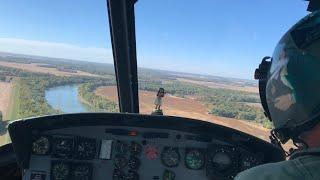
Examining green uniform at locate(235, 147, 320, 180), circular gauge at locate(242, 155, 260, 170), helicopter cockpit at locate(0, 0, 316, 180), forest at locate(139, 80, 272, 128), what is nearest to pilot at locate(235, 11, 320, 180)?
green uniform at locate(235, 147, 320, 180)

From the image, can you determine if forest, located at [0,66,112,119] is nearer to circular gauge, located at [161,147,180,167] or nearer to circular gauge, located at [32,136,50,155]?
circular gauge, located at [32,136,50,155]

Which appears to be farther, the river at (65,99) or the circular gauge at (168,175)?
the circular gauge at (168,175)

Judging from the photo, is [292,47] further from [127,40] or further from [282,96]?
[127,40]

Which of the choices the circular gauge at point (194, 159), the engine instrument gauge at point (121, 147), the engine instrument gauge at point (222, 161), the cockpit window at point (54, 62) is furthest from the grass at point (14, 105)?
the engine instrument gauge at point (222, 161)

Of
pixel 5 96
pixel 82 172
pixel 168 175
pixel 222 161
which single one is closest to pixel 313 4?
pixel 222 161

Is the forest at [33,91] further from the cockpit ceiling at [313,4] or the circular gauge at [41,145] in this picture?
the cockpit ceiling at [313,4]

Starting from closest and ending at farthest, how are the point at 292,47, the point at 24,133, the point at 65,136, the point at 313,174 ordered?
the point at 313,174 < the point at 292,47 < the point at 24,133 < the point at 65,136

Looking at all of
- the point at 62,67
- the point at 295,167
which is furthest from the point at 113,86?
the point at 295,167

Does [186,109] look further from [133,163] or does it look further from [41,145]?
[41,145]
